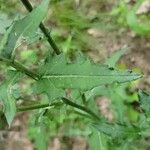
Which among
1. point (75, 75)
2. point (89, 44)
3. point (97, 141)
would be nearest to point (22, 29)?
point (75, 75)

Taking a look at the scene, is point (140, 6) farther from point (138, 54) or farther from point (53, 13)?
point (53, 13)

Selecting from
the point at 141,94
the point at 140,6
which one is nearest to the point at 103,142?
the point at 141,94

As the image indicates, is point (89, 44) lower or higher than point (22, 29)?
lower

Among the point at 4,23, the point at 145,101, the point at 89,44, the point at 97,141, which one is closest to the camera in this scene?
the point at 4,23

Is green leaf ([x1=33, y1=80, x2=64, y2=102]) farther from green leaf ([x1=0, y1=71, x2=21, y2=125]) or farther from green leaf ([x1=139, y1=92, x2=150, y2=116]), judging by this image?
green leaf ([x1=139, y1=92, x2=150, y2=116])

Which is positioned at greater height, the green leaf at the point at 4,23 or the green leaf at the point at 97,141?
the green leaf at the point at 4,23

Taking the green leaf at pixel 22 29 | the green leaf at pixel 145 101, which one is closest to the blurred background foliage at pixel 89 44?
the green leaf at pixel 145 101

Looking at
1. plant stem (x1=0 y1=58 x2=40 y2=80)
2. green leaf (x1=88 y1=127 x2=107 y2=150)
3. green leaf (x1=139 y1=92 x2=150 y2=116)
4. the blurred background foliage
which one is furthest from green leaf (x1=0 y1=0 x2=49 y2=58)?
the blurred background foliage

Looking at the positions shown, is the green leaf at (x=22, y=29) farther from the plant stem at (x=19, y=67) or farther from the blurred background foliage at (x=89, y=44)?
the blurred background foliage at (x=89, y=44)

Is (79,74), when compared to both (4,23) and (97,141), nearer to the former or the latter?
(4,23)
